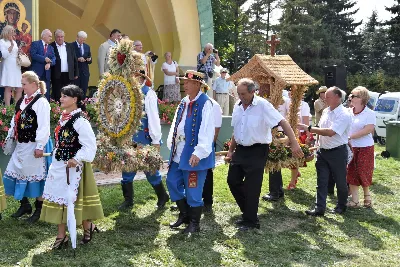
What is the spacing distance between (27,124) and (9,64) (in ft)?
13.4

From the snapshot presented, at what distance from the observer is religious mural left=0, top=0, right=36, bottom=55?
1073cm

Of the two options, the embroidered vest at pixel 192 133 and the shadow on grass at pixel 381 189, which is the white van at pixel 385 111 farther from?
the embroidered vest at pixel 192 133

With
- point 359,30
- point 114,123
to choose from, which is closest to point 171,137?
point 114,123

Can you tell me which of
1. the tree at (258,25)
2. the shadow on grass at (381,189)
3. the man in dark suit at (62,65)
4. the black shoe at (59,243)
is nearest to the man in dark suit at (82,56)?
the man in dark suit at (62,65)

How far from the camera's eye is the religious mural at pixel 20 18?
10.7m

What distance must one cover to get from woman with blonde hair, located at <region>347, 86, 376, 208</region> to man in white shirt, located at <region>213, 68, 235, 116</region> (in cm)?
661

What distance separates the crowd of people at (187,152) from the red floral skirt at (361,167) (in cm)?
2

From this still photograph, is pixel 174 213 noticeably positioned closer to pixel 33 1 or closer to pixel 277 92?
pixel 277 92

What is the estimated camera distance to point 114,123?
22.9ft

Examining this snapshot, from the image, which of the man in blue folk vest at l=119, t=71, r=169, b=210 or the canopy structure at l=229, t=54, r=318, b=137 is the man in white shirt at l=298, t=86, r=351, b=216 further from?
the man in blue folk vest at l=119, t=71, r=169, b=210

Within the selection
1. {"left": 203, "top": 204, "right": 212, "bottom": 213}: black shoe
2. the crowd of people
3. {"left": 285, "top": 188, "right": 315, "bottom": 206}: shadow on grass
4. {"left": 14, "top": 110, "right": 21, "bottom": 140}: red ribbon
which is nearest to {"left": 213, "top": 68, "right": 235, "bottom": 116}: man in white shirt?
{"left": 285, "top": 188, "right": 315, "bottom": 206}: shadow on grass

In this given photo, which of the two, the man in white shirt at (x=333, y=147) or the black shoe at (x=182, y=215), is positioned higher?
the man in white shirt at (x=333, y=147)

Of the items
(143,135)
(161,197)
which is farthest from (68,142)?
(161,197)

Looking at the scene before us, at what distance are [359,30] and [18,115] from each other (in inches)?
1856
